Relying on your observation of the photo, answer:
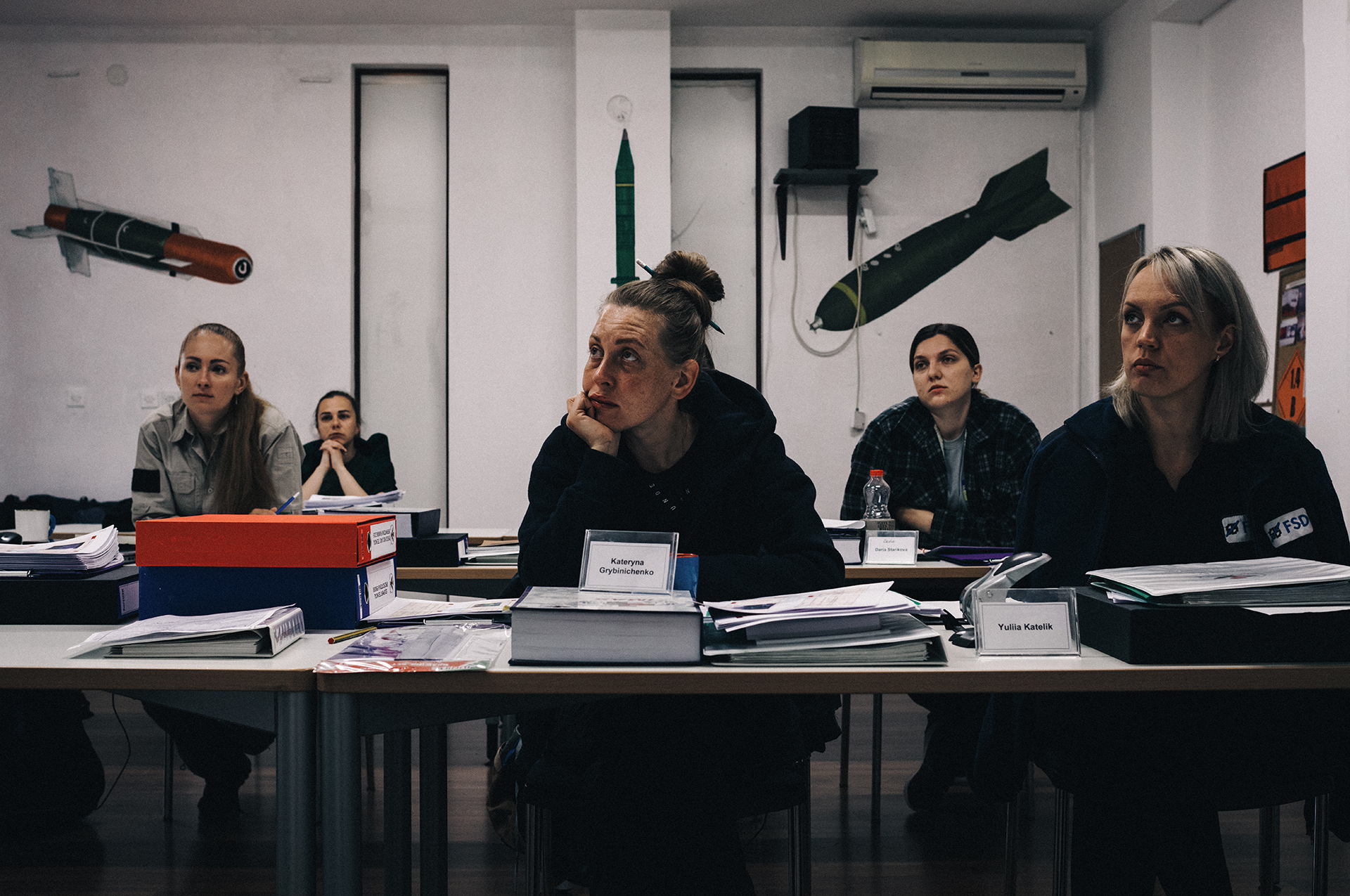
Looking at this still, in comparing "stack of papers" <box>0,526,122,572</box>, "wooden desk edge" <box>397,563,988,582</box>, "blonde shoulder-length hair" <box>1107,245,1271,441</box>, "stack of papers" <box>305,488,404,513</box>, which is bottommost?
"wooden desk edge" <box>397,563,988,582</box>

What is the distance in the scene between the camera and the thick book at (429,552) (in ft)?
7.41

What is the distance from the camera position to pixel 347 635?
49.9 inches

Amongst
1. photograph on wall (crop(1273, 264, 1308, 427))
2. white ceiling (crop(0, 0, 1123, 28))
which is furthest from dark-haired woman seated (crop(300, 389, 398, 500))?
photograph on wall (crop(1273, 264, 1308, 427))

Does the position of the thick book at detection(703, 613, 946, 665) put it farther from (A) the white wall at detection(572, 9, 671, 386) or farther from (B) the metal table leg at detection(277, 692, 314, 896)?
(A) the white wall at detection(572, 9, 671, 386)

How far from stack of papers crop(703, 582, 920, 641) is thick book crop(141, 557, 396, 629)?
0.54 metres

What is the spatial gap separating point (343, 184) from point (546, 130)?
3.39ft

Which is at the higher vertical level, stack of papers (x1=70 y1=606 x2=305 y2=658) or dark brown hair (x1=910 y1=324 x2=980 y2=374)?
dark brown hair (x1=910 y1=324 x2=980 y2=374)

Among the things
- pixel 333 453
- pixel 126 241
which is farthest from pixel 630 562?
pixel 126 241

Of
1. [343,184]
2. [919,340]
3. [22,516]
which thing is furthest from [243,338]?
[919,340]

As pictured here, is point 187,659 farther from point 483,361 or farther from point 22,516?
point 483,361

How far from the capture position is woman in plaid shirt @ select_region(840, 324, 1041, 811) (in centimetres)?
283

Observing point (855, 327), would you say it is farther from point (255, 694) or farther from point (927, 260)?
point (255, 694)

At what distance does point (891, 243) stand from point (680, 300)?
3.32 m

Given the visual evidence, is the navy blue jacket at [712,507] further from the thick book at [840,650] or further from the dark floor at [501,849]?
the dark floor at [501,849]
